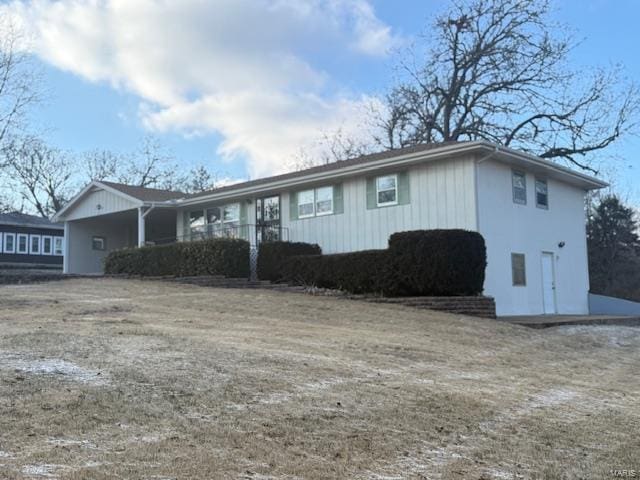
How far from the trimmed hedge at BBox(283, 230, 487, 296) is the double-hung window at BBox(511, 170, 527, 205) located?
3.39 m

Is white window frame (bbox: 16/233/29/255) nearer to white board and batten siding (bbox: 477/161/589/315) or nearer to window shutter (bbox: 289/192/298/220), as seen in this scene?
window shutter (bbox: 289/192/298/220)

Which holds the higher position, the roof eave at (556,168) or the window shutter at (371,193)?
the roof eave at (556,168)

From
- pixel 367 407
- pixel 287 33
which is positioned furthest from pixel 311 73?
pixel 367 407

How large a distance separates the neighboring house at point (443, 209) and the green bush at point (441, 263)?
1427 millimetres

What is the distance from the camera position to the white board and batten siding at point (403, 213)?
1666 centimetres

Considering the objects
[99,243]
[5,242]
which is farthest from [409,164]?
[5,242]

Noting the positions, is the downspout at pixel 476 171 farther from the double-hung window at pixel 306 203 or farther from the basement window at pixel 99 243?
the basement window at pixel 99 243

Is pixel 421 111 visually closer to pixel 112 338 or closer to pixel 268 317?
pixel 268 317

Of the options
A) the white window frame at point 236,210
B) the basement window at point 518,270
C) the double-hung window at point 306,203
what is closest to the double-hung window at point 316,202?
the double-hung window at point 306,203

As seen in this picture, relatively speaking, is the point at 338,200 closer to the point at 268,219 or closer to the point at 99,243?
the point at 268,219

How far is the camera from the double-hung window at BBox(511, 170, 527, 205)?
58.8ft

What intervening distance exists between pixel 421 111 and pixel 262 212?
48.0 feet

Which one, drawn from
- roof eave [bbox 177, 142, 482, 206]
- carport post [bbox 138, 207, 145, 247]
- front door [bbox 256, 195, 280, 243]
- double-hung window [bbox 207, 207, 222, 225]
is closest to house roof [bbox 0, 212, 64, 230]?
carport post [bbox 138, 207, 145, 247]

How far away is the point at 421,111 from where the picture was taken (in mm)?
33375
